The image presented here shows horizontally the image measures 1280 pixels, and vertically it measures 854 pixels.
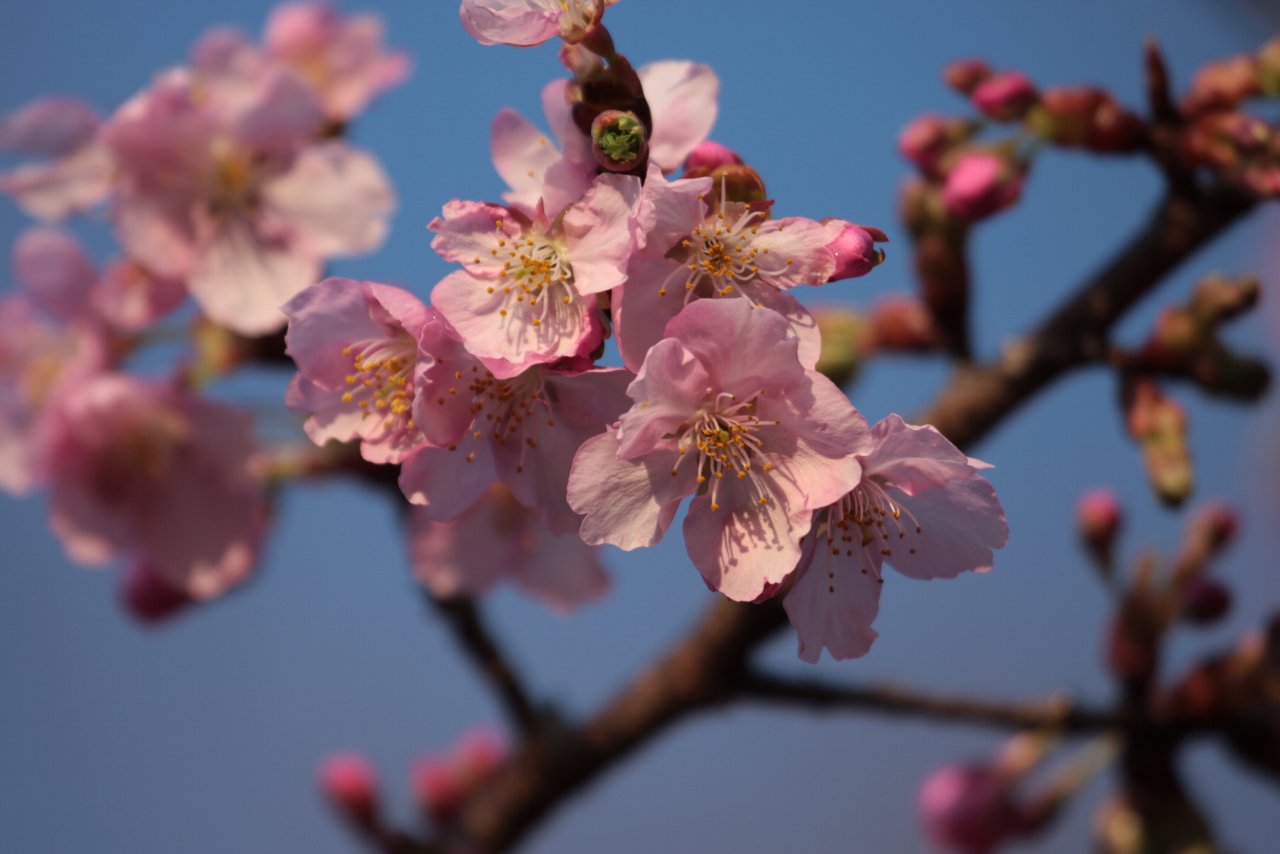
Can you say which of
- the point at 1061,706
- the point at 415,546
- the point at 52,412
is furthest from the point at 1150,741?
the point at 52,412

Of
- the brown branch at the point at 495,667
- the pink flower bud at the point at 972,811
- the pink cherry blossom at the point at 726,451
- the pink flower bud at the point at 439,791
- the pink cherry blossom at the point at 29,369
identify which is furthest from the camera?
the pink flower bud at the point at 439,791

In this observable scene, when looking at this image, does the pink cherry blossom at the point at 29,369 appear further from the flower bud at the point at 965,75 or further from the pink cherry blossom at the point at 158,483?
the flower bud at the point at 965,75

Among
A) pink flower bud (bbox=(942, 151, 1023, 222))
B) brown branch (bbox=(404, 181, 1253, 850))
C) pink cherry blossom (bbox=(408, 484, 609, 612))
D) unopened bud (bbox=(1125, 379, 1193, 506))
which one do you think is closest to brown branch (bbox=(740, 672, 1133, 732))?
brown branch (bbox=(404, 181, 1253, 850))

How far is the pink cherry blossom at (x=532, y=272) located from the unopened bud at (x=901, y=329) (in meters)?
0.65

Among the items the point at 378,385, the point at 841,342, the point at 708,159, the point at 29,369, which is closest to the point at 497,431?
the point at 378,385

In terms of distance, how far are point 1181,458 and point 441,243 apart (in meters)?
0.63

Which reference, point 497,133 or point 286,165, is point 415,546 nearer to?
point 286,165

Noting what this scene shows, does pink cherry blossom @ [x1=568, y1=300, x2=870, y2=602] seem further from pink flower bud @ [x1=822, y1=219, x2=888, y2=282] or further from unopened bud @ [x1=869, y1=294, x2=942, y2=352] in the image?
unopened bud @ [x1=869, y1=294, x2=942, y2=352]

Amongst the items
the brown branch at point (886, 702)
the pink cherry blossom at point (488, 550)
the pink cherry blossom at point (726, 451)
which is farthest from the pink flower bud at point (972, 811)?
the pink cherry blossom at point (726, 451)

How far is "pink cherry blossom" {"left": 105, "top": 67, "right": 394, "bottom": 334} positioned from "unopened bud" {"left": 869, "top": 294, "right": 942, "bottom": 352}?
0.51m

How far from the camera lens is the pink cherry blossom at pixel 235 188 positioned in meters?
1.05

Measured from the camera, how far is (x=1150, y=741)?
1.33 metres

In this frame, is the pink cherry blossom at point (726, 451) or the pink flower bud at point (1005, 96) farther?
the pink flower bud at point (1005, 96)

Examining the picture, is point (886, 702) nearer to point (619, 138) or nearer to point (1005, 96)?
point (1005, 96)
